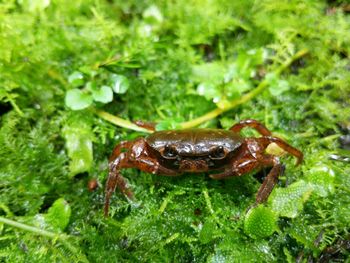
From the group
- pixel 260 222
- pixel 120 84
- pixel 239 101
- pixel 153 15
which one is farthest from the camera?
pixel 153 15

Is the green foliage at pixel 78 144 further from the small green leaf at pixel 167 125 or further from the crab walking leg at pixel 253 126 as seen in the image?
the crab walking leg at pixel 253 126

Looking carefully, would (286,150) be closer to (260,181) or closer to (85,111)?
(260,181)

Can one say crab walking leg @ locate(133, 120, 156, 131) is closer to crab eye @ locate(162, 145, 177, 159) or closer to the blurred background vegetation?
the blurred background vegetation

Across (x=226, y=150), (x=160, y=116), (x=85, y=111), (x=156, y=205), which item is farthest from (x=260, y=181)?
(x=85, y=111)

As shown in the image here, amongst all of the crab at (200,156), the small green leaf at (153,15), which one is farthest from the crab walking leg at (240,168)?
the small green leaf at (153,15)

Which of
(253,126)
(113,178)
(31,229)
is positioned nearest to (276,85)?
(253,126)

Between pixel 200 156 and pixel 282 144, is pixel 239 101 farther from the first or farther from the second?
pixel 200 156
